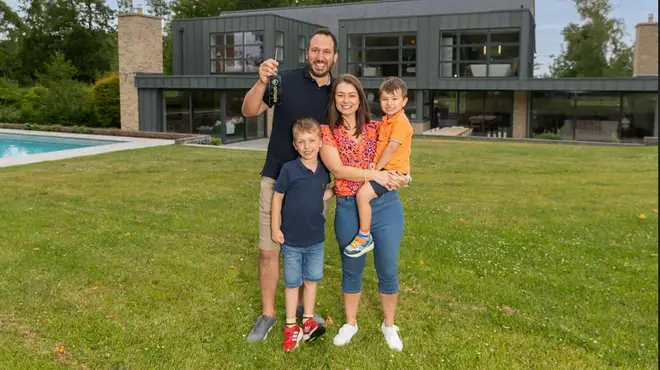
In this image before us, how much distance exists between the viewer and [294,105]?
387 cm

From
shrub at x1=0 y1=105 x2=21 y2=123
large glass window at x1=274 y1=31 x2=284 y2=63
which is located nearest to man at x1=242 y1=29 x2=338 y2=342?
large glass window at x1=274 y1=31 x2=284 y2=63

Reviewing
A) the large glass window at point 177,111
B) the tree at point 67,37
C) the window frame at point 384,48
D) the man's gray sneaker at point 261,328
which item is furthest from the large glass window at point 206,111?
the tree at point 67,37

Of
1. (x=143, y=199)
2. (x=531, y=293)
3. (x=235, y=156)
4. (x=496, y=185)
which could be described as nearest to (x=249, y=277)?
(x=531, y=293)

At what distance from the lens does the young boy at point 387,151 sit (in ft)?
12.1

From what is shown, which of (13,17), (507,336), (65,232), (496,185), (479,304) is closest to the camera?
(507,336)

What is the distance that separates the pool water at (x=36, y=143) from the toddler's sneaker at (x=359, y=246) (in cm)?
1937

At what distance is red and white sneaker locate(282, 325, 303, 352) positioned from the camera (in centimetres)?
398

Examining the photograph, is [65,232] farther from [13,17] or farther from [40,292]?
[13,17]

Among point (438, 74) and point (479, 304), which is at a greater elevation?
point (438, 74)

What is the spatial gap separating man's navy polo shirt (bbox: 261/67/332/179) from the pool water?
746 inches

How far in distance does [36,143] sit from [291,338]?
853 inches

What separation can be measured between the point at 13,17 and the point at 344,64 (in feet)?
111

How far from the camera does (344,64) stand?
26.7 metres

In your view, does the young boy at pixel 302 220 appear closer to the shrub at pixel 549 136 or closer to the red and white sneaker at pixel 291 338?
the red and white sneaker at pixel 291 338
